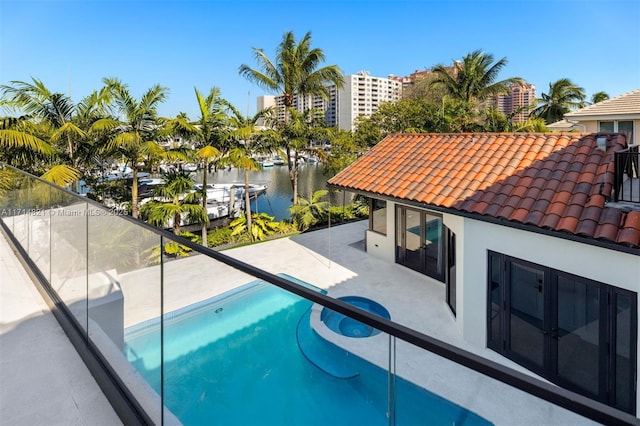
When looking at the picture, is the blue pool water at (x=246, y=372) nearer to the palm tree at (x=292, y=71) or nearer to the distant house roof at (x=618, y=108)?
the palm tree at (x=292, y=71)

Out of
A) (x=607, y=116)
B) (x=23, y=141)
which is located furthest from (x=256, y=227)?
(x=607, y=116)

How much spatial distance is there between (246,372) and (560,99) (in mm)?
39249

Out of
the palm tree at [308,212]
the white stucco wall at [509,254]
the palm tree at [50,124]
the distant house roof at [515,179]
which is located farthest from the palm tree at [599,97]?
the palm tree at [50,124]

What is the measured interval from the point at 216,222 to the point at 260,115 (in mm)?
7499

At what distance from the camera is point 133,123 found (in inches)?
471

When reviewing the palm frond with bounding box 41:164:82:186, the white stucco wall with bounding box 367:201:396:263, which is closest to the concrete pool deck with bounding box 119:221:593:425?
the white stucco wall with bounding box 367:201:396:263

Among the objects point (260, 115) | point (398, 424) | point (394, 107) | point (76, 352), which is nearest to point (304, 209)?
point (260, 115)

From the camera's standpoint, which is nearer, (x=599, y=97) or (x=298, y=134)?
(x=298, y=134)

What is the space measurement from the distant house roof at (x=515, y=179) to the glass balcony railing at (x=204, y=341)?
366 centimetres

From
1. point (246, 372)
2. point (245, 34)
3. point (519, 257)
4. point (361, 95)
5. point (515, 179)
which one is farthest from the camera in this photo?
point (361, 95)

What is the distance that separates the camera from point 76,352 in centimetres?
306

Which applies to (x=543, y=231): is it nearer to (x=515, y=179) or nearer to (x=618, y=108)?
(x=515, y=179)

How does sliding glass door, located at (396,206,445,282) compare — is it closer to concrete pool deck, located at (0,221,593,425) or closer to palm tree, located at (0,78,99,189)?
concrete pool deck, located at (0,221,593,425)

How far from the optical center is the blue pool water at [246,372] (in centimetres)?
265
